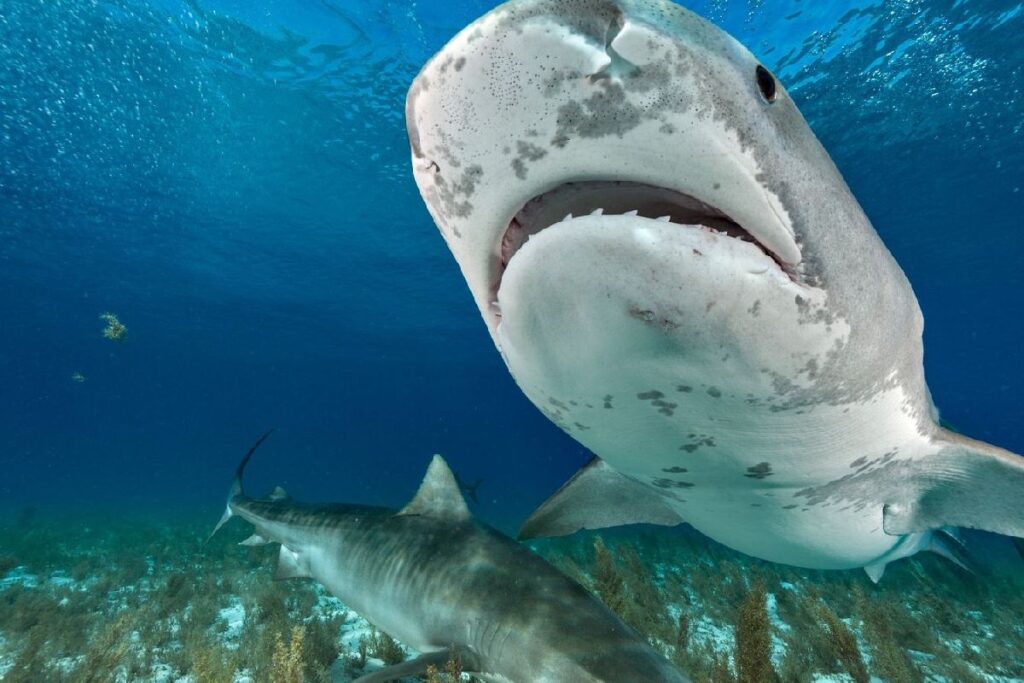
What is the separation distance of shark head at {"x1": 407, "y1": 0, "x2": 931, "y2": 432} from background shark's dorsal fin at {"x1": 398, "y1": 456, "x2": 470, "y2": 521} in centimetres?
234

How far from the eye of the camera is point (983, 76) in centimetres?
1241

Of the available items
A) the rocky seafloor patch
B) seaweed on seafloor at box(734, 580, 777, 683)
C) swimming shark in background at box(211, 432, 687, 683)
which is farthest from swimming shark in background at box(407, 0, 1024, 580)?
the rocky seafloor patch

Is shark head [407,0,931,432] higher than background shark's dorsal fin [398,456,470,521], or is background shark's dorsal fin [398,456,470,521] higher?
shark head [407,0,931,432]

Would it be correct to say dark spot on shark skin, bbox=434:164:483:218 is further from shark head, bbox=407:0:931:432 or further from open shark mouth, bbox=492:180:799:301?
open shark mouth, bbox=492:180:799:301

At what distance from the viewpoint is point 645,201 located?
151 centimetres

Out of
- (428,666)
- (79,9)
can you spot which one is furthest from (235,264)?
(428,666)

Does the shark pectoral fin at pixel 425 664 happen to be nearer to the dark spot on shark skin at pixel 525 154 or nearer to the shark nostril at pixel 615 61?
the dark spot on shark skin at pixel 525 154

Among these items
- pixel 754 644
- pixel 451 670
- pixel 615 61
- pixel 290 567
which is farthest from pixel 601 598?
pixel 615 61

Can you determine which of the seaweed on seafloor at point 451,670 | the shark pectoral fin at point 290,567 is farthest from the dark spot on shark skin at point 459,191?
the shark pectoral fin at point 290,567

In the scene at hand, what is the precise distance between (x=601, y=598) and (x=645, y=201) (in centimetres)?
459

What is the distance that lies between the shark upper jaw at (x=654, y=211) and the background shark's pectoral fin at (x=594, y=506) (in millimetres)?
2534

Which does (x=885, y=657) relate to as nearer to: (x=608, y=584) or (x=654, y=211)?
(x=608, y=584)

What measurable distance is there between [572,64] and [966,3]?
14.5 metres

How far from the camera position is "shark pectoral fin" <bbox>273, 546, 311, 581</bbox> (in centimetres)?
502
